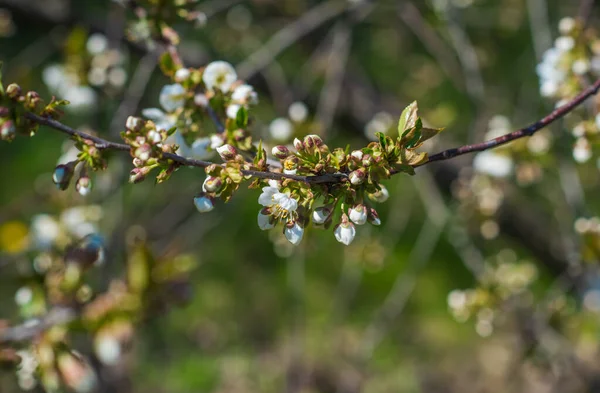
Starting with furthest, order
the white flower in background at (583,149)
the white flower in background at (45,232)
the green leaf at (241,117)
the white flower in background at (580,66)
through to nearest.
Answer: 1. the white flower in background at (45,232)
2. the white flower in background at (580,66)
3. the white flower in background at (583,149)
4. the green leaf at (241,117)

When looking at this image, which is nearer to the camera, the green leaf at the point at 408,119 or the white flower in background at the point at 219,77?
the green leaf at the point at 408,119

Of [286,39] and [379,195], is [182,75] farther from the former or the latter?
[286,39]

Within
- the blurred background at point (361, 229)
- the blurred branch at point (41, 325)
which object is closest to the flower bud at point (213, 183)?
the blurred branch at point (41, 325)

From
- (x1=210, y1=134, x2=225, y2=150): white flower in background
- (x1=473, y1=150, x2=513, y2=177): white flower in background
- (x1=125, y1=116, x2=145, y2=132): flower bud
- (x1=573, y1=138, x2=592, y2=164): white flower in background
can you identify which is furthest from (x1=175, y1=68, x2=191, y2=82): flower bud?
(x1=473, y1=150, x2=513, y2=177): white flower in background

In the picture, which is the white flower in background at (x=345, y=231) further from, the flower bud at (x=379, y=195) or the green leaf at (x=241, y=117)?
the green leaf at (x=241, y=117)

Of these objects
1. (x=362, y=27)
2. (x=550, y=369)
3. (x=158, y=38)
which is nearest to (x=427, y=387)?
(x=550, y=369)

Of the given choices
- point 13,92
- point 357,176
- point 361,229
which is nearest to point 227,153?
point 357,176

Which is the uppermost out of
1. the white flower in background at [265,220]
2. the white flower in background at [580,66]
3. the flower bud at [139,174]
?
the flower bud at [139,174]
